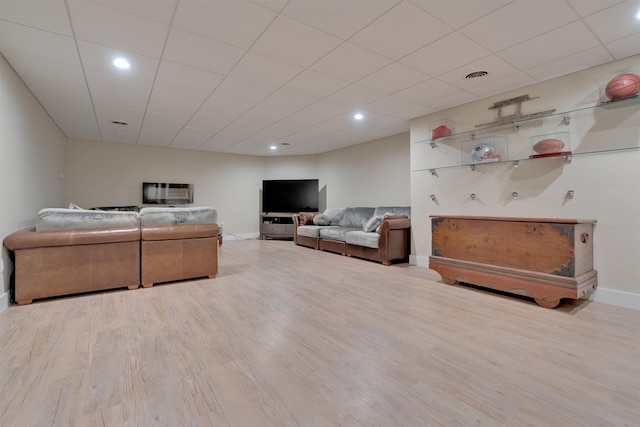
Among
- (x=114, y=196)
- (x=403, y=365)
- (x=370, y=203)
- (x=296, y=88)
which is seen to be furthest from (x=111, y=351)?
(x=114, y=196)

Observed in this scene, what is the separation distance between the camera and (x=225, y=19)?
2111 millimetres

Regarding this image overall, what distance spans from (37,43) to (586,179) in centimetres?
525

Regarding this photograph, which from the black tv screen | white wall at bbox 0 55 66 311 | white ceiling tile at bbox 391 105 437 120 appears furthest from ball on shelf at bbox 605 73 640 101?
the black tv screen

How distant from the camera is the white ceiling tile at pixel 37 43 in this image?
2.22m

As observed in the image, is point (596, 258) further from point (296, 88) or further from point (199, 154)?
point (199, 154)

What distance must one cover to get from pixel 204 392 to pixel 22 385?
Result: 3.11 ft

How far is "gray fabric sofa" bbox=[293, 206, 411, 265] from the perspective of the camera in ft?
14.7

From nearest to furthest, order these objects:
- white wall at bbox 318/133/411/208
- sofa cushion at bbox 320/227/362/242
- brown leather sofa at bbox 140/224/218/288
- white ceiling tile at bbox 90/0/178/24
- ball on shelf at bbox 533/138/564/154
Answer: white ceiling tile at bbox 90/0/178/24 → ball on shelf at bbox 533/138/564/154 → brown leather sofa at bbox 140/224/218/288 → sofa cushion at bbox 320/227/362/242 → white wall at bbox 318/133/411/208

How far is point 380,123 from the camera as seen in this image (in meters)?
4.88

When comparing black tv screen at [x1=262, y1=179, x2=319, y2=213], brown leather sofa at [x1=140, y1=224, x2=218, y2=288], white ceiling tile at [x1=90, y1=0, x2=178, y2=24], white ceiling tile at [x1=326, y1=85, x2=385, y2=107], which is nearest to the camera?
white ceiling tile at [x1=90, y1=0, x2=178, y2=24]

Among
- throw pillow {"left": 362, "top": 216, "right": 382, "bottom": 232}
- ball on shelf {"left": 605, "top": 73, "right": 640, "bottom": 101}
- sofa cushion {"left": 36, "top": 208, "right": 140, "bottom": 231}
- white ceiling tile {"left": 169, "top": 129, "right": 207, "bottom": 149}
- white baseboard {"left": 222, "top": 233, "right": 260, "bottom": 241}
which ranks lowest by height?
white baseboard {"left": 222, "top": 233, "right": 260, "bottom": 241}

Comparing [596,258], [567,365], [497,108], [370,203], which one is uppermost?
[497,108]

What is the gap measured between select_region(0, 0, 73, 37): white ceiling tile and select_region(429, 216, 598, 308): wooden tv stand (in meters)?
3.95

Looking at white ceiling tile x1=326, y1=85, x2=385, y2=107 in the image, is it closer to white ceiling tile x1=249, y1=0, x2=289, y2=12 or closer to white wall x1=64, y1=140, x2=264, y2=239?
white ceiling tile x1=249, y1=0, x2=289, y2=12
